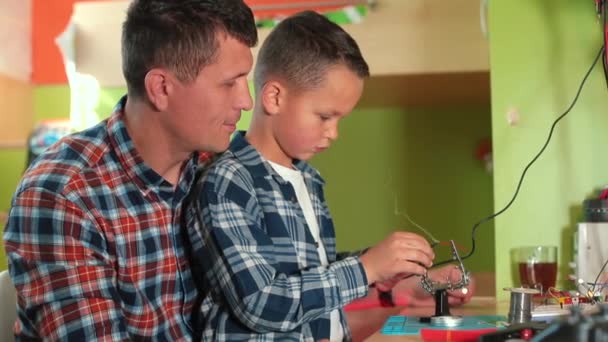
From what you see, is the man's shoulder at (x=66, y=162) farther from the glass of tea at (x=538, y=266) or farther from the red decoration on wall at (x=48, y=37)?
the red decoration on wall at (x=48, y=37)

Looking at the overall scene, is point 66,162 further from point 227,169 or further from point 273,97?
point 273,97

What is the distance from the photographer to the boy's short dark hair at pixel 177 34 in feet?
3.53

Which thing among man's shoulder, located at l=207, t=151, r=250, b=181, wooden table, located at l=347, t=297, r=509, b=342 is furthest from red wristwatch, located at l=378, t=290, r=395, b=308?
man's shoulder, located at l=207, t=151, r=250, b=181

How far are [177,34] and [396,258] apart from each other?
460 mm

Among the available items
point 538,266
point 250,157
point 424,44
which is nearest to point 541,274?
point 538,266

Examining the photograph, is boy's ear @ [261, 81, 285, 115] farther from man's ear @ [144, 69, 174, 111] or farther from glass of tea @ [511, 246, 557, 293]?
glass of tea @ [511, 246, 557, 293]

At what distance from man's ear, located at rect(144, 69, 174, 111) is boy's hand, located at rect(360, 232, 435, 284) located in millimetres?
374

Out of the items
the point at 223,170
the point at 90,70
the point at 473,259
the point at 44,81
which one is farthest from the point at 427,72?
the point at 44,81

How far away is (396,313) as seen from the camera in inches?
52.7

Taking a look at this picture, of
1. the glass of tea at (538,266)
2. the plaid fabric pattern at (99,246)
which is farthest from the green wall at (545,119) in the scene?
the plaid fabric pattern at (99,246)

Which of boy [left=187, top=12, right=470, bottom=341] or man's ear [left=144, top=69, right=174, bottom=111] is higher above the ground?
man's ear [left=144, top=69, right=174, bottom=111]

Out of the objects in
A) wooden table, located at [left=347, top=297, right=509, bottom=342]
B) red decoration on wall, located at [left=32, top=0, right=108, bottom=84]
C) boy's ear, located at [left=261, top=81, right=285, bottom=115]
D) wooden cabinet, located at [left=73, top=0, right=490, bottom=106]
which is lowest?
wooden table, located at [left=347, top=297, right=509, bottom=342]

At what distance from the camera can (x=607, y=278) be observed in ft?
3.78

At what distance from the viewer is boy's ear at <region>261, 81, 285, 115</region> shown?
3.78 ft
